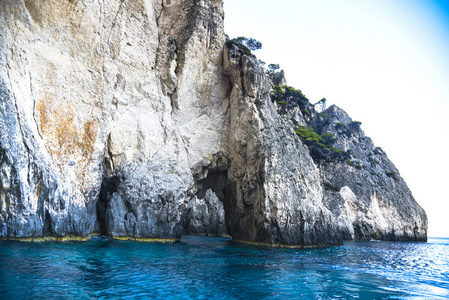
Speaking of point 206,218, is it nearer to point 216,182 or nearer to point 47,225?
point 216,182

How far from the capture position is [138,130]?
778 inches

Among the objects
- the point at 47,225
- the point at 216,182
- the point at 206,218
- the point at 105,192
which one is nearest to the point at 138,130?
the point at 105,192

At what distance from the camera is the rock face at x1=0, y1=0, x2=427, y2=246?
13.7 meters

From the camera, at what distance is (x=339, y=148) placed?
152 feet

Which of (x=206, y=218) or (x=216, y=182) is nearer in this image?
(x=216, y=182)

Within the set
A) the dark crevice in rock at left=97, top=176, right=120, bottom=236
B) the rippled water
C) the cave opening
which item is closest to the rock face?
the dark crevice in rock at left=97, top=176, right=120, bottom=236

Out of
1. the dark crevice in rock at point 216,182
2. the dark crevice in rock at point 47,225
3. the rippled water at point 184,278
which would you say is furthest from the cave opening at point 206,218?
the rippled water at point 184,278

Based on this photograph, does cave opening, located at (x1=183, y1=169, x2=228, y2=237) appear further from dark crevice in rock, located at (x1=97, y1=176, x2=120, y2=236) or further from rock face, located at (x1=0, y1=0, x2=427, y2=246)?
dark crevice in rock, located at (x1=97, y1=176, x2=120, y2=236)

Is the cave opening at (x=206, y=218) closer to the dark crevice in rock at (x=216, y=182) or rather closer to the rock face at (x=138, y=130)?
the dark crevice in rock at (x=216, y=182)

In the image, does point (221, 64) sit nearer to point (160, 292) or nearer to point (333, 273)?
point (333, 273)

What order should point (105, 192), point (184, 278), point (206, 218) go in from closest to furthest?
point (184, 278) → point (105, 192) → point (206, 218)

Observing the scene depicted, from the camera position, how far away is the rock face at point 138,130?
13680mm

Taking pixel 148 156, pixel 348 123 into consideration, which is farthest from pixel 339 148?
pixel 148 156

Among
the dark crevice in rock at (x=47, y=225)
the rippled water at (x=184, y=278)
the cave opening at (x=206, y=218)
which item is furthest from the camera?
the cave opening at (x=206, y=218)
